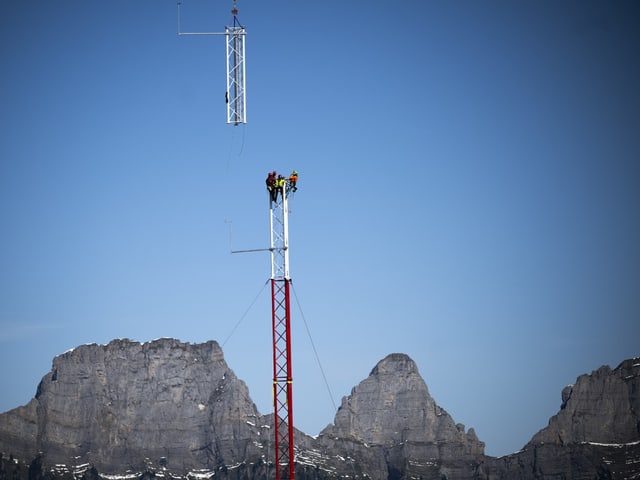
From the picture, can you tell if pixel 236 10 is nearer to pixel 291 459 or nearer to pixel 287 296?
pixel 287 296

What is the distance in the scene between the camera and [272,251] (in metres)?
193

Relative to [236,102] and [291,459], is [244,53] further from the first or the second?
[291,459]

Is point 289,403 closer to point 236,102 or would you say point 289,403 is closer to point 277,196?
point 277,196

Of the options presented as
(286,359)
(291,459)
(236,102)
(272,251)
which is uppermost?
(236,102)

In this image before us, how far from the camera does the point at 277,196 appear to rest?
196 metres

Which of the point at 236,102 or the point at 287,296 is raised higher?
the point at 236,102

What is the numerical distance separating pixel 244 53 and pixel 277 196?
730 inches

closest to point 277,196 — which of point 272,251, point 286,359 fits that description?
point 272,251

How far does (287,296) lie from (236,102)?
84.5ft

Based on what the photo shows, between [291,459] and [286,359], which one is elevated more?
[286,359]

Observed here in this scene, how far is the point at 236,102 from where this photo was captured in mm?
195875

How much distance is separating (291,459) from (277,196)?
33.0 m

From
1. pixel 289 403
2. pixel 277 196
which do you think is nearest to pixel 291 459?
pixel 289 403

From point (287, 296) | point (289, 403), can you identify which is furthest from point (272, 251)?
point (289, 403)
